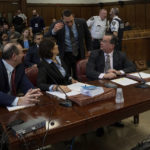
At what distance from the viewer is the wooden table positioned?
4.86ft

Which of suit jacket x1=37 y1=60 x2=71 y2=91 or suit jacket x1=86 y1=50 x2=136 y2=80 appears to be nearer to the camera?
suit jacket x1=37 y1=60 x2=71 y2=91

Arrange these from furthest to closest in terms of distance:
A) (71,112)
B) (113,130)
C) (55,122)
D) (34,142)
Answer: (113,130) < (71,112) < (55,122) < (34,142)

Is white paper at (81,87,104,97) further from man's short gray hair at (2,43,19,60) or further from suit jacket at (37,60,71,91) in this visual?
man's short gray hair at (2,43,19,60)

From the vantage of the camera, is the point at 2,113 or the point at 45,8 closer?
the point at 2,113

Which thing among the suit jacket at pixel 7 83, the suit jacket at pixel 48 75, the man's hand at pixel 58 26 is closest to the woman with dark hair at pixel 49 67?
the suit jacket at pixel 48 75

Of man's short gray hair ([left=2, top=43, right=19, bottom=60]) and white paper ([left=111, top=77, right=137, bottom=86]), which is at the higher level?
man's short gray hair ([left=2, top=43, right=19, bottom=60])

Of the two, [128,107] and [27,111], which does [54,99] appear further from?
[128,107]

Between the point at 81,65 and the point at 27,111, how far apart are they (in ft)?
5.10

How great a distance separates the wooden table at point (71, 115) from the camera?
148cm

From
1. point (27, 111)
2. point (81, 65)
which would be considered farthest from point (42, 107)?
point (81, 65)

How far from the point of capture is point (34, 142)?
1456 millimetres

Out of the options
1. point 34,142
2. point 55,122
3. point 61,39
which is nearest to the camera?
point 34,142

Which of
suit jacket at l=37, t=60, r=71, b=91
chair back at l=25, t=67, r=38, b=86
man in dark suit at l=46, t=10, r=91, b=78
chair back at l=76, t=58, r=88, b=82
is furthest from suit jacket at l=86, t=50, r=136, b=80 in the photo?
man in dark suit at l=46, t=10, r=91, b=78

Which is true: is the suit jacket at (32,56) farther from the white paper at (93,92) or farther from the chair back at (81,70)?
the white paper at (93,92)
